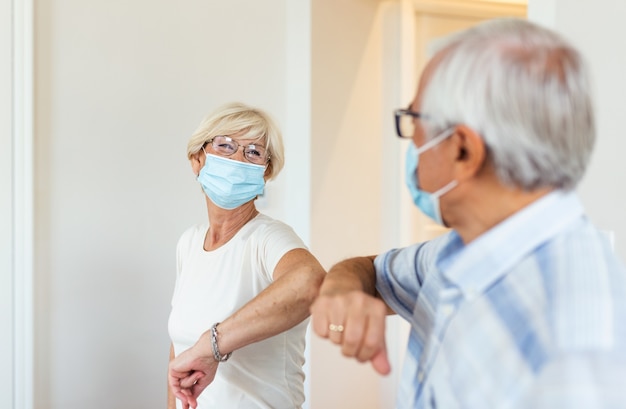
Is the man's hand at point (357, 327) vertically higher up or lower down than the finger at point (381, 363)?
higher up

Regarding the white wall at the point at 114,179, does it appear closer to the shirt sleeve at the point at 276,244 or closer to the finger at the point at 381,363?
the shirt sleeve at the point at 276,244

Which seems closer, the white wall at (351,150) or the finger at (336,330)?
the finger at (336,330)

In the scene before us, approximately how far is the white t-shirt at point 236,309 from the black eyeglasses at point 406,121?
544 millimetres

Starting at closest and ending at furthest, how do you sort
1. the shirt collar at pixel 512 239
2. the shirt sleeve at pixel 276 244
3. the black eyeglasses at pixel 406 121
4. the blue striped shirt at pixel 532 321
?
the blue striped shirt at pixel 532 321, the shirt collar at pixel 512 239, the black eyeglasses at pixel 406 121, the shirt sleeve at pixel 276 244

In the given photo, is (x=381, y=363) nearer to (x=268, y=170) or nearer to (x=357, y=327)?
(x=357, y=327)

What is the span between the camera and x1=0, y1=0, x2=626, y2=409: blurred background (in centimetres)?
240

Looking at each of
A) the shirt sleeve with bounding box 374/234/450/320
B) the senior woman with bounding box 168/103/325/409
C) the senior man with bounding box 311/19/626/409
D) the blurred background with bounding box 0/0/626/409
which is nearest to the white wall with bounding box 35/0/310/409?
the blurred background with bounding box 0/0/626/409

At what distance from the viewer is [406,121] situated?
36.7 inches

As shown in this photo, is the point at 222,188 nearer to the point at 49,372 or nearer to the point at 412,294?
the point at 412,294

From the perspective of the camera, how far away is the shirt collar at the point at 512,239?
31.0 inches

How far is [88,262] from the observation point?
8.28 ft

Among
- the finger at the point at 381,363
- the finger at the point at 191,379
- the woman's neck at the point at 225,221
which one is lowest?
the finger at the point at 191,379

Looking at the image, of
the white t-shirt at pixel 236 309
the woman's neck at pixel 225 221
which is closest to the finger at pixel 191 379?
the white t-shirt at pixel 236 309
